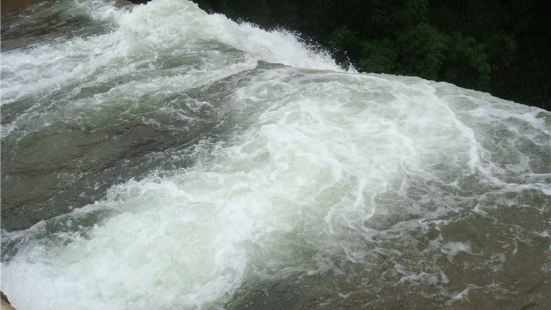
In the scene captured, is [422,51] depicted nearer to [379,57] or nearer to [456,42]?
[456,42]

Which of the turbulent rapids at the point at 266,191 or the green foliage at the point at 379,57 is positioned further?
the green foliage at the point at 379,57

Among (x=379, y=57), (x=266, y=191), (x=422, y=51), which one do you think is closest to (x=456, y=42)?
(x=422, y=51)

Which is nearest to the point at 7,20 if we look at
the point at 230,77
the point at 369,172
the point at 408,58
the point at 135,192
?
the point at 230,77

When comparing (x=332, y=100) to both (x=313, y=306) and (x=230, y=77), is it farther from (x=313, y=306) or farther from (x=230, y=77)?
(x=313, y=306)

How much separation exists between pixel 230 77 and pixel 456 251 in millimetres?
4048

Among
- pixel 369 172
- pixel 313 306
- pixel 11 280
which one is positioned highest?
pixel 369 172

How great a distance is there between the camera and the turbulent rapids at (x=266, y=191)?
3.95m

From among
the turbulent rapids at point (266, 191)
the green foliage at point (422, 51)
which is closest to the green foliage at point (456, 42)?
the green foliage at point (422, 51)

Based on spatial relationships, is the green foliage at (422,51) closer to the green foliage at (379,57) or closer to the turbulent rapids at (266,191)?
the green foliage at (379,57)

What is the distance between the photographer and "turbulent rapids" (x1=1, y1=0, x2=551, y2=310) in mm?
3945

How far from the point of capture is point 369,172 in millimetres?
4926

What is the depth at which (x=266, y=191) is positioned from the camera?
15.9 ft

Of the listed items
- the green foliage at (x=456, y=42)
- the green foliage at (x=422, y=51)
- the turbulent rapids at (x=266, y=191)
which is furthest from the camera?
the green foliage at (x=456, y=42)

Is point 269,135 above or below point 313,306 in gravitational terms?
above
